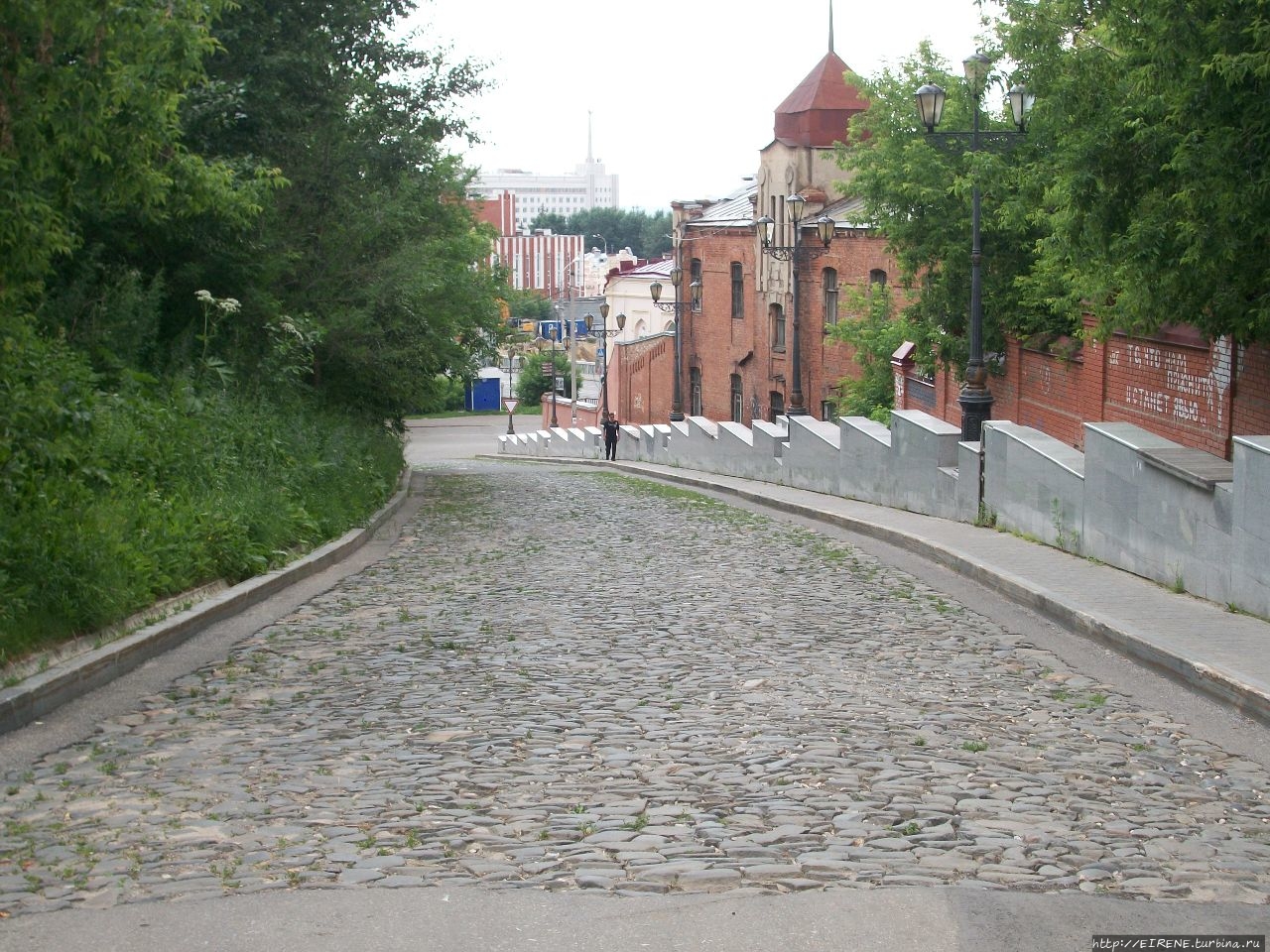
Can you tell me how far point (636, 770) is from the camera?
23.2 feet

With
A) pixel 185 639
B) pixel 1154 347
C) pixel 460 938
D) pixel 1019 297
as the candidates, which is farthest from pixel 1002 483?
pixel 460 938

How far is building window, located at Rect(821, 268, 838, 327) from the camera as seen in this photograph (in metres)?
49.9

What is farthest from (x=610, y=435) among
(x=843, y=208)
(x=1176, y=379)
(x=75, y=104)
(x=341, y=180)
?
(x=75, y=104)

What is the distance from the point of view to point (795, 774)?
6.96m

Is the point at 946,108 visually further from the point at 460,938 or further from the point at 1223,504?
the point at 460,938

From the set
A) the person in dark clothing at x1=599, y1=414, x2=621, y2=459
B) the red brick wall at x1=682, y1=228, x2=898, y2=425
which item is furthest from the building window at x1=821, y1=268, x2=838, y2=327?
the person in dark clothing at x1=599, y1=414, x2=621, y2=459

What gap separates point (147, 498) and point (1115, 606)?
7.99m

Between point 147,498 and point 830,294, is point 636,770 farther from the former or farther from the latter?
point 830,294

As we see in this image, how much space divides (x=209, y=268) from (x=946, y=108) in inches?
658

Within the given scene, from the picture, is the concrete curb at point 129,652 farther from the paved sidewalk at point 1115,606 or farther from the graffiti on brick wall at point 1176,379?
the graffiti on brick wall at point 1176,379

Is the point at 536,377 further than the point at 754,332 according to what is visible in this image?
Yes

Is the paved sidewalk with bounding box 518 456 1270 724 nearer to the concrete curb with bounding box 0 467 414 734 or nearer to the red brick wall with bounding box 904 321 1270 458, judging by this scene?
the red brick wall with bounding box 904 321 1270 458

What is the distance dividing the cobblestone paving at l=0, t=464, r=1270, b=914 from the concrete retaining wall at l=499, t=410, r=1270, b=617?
1.88m

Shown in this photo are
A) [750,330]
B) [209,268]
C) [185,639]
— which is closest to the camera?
[185,639]
